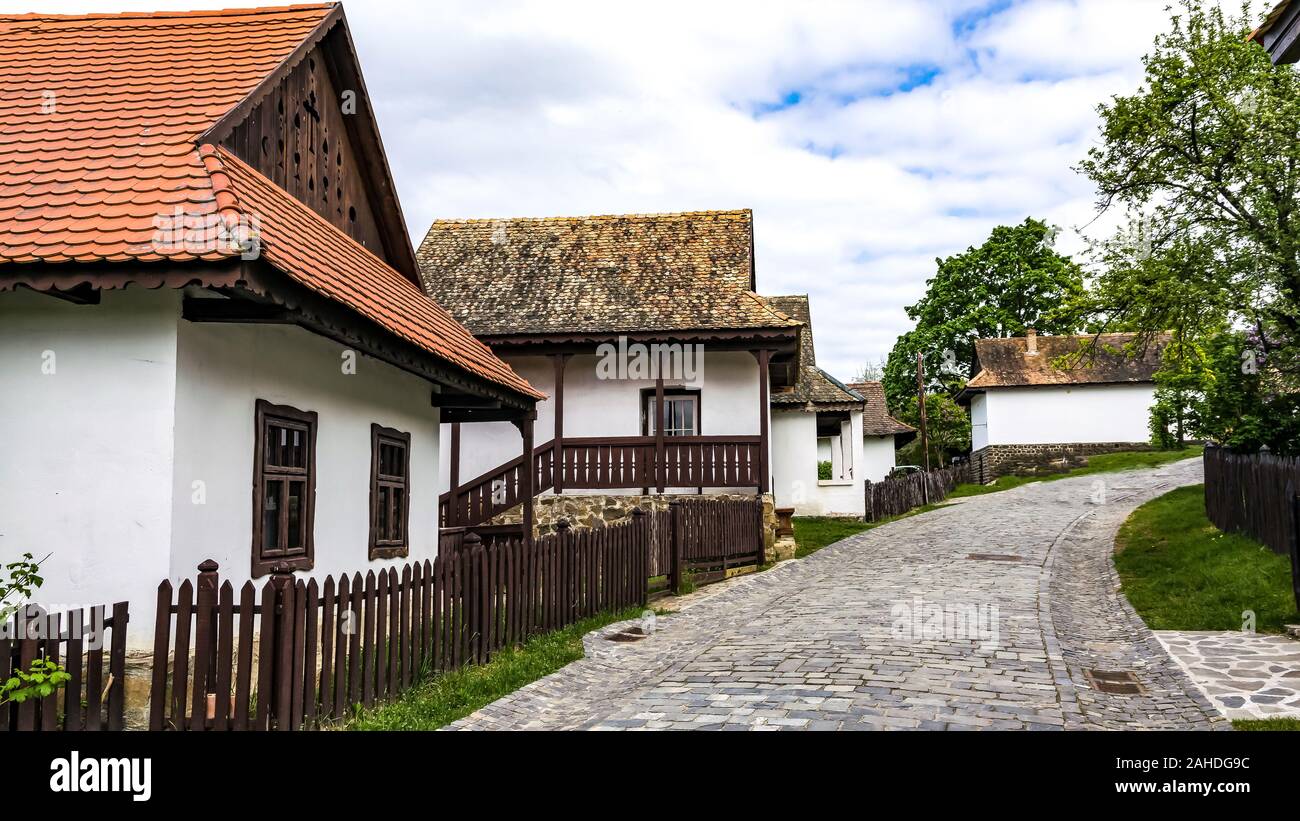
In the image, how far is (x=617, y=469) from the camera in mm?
18328

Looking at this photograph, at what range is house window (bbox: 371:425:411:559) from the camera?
414 inches

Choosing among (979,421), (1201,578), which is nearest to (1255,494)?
(1201,578)

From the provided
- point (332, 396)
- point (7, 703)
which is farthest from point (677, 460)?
point (7, 703)

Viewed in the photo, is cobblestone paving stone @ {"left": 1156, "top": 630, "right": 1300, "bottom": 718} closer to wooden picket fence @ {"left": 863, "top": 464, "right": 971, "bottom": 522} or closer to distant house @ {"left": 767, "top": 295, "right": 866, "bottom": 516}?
distant house @ {"left": 767, "top": 295, "right": 866, "bottom": 516}

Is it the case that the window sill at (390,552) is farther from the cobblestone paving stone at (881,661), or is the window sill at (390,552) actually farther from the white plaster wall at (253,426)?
the cobblestone paving stone at (881,661)

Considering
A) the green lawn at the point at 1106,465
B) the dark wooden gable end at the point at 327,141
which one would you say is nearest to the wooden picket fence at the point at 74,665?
the dark wooden gable end at the point at 327,141

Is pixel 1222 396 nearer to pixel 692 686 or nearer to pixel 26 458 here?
pixel 692 686

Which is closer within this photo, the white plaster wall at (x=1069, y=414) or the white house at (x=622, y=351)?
the white house at (x=622, y=351)

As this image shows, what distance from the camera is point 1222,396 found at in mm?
16562

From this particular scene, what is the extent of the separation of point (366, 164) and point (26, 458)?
6.32 m

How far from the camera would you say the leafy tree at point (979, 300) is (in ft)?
158

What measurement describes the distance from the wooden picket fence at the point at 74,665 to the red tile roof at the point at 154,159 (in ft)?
7.41
